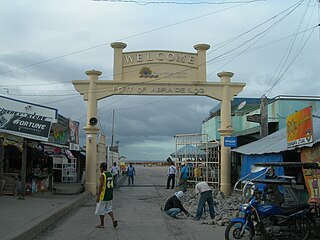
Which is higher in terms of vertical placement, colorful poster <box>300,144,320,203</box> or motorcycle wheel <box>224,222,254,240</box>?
colorful poster <box>300,144,320,203</box>

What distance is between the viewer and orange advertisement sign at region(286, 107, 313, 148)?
10.9m

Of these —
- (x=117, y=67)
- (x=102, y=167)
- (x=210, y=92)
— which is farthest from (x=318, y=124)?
(x=117, y=67)

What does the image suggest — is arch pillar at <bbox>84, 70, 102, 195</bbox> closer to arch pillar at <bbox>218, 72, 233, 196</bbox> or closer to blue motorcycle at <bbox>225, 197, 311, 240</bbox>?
arch pillar at <bbox>218, 72, 233, 196</bbox>

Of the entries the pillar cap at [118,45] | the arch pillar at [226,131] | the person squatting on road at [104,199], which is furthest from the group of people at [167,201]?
the pillar cap at [118,45]

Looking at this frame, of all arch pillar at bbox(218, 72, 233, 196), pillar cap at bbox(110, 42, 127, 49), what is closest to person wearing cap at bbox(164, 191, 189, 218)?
arch pillar at bbox(218, 72, 233, 196)

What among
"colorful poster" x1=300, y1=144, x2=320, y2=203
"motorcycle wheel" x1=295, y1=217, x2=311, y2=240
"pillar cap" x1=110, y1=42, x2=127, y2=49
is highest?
"pillar cap" x1=110, y1=42, x2=127, y2=49

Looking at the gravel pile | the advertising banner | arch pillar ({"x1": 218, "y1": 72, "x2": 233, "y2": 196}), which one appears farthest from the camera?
arch pillar ({"x1": 218, "y1": 72, "x2": 233, "y2": 196})

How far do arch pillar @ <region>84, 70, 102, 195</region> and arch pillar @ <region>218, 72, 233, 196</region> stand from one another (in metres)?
6.40

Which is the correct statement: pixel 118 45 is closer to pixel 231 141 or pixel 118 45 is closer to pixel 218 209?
pixel 231 141

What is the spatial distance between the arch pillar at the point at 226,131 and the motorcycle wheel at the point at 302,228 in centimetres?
1182

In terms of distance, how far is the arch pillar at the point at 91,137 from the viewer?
2047 cm

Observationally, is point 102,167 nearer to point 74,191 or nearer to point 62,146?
point 74,191

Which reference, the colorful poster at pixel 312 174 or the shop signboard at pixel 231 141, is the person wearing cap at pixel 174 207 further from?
the shop signboard at pixel 231 141

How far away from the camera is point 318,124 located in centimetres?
1294
